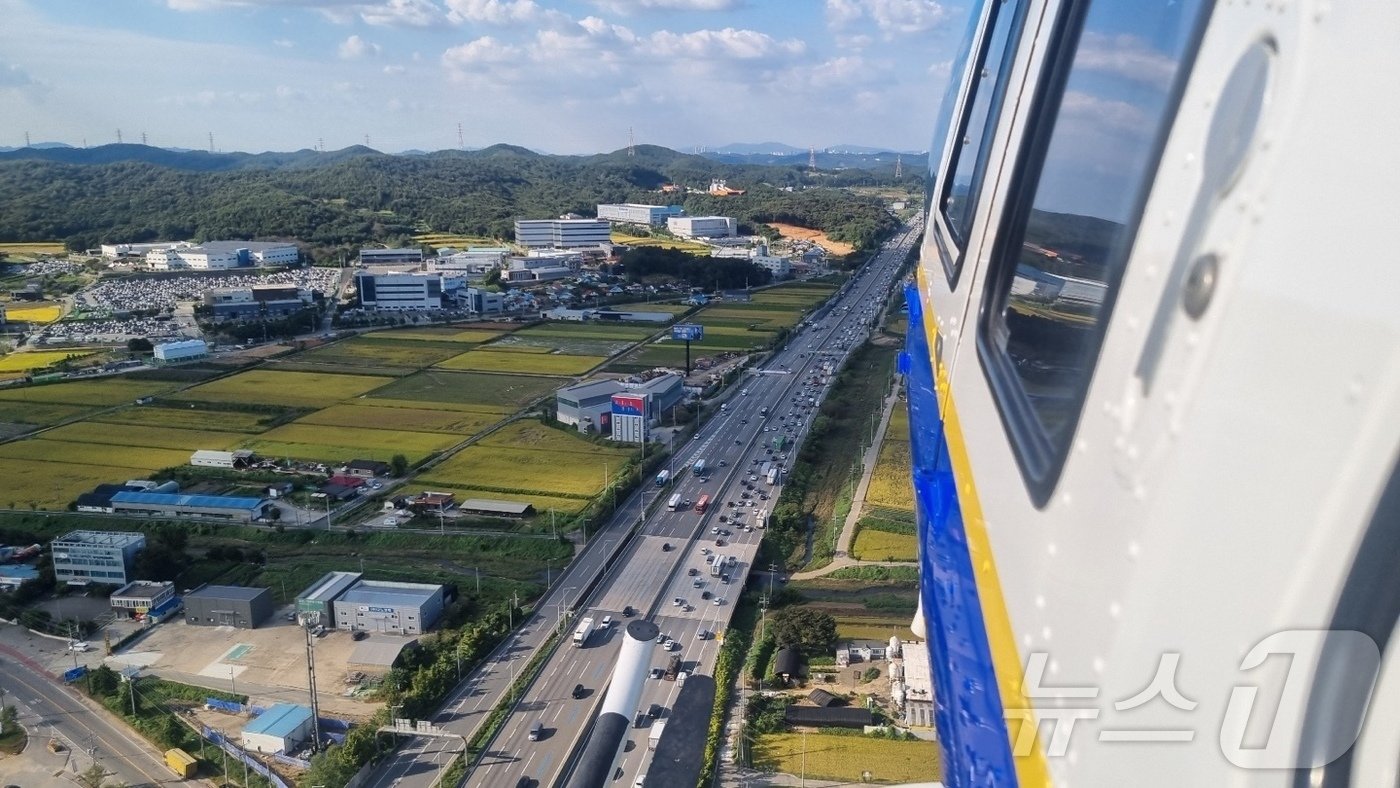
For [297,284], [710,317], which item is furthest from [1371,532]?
[297,284]

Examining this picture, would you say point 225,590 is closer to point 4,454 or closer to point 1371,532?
point 4,454

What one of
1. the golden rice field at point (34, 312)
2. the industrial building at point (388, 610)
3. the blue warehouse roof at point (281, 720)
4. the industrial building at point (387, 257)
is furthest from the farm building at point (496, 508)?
the industrial building at point (387, 257)

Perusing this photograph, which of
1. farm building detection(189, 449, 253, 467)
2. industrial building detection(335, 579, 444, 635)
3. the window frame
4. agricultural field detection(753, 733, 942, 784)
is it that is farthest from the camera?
farm building detection(189, 449, 253, 467)

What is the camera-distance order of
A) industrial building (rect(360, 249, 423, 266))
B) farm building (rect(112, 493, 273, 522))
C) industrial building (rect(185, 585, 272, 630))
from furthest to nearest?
→ industrial building (rect(360, 249, 423, 266)), farm building (rect(112, 493, 273, 522)), industrial building (rect(185, 585, 272, 630))

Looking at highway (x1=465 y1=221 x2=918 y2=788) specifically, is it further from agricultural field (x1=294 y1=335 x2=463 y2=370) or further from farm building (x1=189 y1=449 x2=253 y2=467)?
Result: agricultural field (x1=294 y1=335 x2=463 y2=370)

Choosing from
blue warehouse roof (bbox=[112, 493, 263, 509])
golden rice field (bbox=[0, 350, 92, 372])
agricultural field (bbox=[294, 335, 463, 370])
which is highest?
blue warehouse roof (bbox=[112, 493, 263, 509])

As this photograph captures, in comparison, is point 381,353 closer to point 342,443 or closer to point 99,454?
point 342,443

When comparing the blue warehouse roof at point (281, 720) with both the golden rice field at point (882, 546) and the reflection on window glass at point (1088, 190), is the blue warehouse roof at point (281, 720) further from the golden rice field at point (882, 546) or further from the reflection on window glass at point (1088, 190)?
the reflection on window glass at point (1088, 190)

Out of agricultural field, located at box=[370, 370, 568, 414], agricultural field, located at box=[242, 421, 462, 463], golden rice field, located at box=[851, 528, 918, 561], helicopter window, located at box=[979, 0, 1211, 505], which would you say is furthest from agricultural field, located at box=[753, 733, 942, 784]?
agricultural field, located at box=[370, 370, 568, 414]
